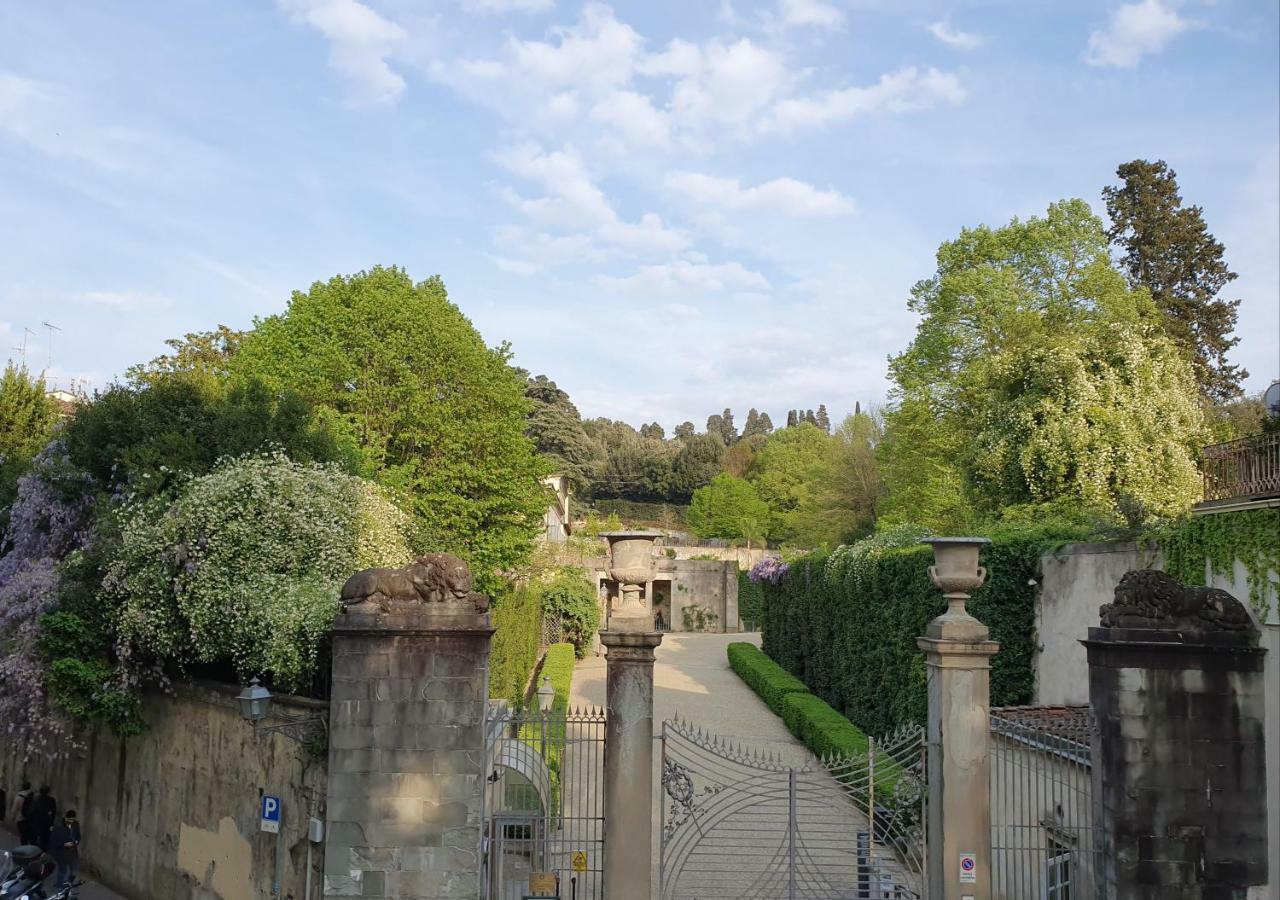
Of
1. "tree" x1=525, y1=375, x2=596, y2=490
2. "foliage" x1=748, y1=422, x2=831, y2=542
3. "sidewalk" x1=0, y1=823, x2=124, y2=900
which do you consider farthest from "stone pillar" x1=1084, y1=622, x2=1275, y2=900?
"foliage" x1=748, y1=422, x2=831, y2=542

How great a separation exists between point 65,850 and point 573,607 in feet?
83.6

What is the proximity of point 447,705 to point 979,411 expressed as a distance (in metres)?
19.2

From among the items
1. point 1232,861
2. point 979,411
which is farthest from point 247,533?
point 979,411

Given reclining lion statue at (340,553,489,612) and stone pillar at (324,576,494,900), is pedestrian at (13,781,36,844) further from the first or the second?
reclining lion statue at (340,553,489,612)

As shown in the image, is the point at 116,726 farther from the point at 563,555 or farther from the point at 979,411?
the point at 563,555

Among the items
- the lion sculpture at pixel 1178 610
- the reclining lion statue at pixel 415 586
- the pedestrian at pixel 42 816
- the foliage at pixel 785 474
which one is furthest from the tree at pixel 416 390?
the foliage at pixel 785 474

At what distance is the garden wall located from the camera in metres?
9.29

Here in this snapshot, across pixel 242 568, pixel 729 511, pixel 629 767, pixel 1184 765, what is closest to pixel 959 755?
pixel 1184 765

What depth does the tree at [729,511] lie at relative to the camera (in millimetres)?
70000

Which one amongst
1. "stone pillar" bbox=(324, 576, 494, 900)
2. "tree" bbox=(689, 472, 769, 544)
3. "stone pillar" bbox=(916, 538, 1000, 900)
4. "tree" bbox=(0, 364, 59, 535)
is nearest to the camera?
"stone pillar" bbox=(324, 576, 494, 900)

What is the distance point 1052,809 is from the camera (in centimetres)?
1020

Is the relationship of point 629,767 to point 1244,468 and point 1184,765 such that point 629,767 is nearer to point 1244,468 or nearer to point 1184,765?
point 1184,765

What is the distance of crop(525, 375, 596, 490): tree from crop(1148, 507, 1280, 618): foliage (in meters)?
40.4

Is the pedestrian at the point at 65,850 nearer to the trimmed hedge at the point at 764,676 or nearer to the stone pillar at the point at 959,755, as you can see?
the stone pillar at the point at 959,755
